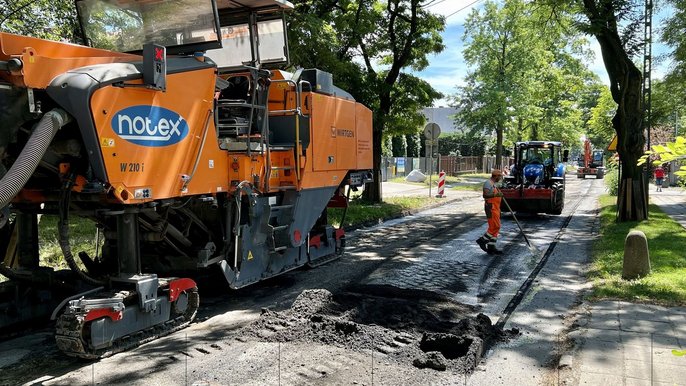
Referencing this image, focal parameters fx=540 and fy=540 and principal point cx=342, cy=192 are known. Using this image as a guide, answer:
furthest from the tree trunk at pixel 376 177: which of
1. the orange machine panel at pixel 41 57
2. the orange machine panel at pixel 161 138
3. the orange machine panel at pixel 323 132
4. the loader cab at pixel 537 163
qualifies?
the orange machine panel at pixel 41 57

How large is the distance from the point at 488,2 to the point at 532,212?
2183 cm

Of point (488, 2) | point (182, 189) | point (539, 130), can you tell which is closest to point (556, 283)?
point (182, 189)

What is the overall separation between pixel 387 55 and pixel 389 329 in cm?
1396

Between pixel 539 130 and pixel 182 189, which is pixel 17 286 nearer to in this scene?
pixel 182 189

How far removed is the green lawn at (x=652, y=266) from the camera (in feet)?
22.2

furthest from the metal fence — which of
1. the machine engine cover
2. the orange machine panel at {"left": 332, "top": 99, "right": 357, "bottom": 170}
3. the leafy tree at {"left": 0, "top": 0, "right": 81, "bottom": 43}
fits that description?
the orange machine panel at {"left": 332, "top": 99, "right": 357, "bottom": 170}

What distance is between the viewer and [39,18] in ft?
39.0

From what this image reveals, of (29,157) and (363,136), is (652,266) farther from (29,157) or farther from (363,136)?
(29,157)

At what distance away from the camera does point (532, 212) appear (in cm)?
1591

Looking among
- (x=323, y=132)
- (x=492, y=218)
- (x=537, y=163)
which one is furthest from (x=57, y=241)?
(x=537, y=163)

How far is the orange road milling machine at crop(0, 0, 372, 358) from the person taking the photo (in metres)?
4.44

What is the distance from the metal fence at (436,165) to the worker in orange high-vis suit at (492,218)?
2114 centimetres

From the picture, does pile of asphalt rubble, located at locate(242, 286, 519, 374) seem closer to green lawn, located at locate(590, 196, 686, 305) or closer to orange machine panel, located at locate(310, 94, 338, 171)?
orange machine panel, located at locate(310, 94, 338, 171)

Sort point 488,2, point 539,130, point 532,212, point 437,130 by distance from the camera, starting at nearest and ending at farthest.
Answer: point 532,212
point 437,130
point 488,2
point 539,130
